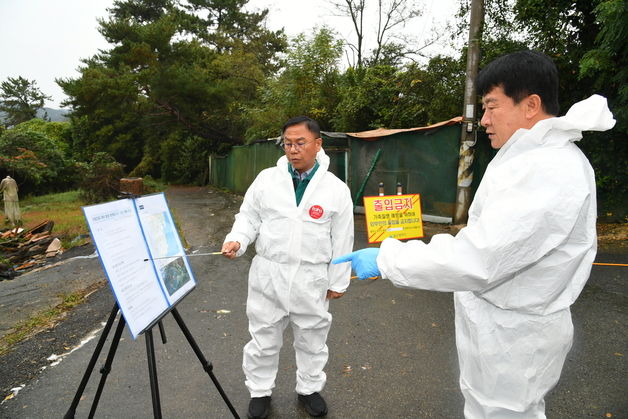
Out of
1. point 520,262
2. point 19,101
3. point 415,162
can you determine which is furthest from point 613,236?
point 19,101

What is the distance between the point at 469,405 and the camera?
1.66 metres

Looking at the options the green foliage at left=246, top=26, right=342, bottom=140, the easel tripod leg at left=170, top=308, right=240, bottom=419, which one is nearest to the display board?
the easel tripod leg at left=170, top=308, right=240, bottom=419

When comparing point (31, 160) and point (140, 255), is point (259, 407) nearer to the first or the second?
point (140, 255)

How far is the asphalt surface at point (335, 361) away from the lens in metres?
2.74

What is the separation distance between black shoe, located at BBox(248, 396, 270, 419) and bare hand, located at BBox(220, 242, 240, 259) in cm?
102

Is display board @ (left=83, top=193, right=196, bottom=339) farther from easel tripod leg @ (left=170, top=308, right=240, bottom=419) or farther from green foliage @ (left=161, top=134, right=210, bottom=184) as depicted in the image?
A: green foliage @ (left=161, top=134, right=210, bottom=184)

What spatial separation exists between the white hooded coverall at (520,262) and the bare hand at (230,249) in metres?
1.24

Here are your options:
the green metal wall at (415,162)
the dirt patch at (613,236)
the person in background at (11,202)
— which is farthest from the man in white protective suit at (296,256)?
the person in background at (11,202)

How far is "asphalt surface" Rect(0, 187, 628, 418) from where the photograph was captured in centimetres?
274

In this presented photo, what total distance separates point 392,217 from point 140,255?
16.2 ft

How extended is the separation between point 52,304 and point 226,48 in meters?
28.9

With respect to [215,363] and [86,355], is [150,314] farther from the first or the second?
[86,355]

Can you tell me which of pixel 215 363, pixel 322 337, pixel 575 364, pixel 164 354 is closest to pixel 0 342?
pixel 164 354

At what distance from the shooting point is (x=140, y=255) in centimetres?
204
